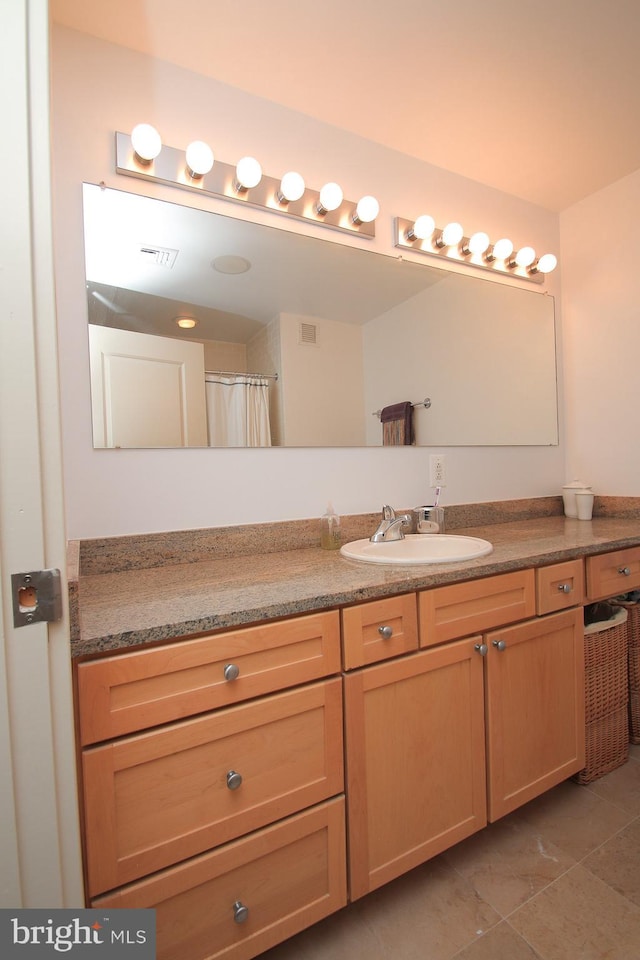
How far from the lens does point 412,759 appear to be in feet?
3.41

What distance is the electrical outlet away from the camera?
177 cm

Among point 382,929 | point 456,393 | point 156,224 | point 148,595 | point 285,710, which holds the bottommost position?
point 382,929

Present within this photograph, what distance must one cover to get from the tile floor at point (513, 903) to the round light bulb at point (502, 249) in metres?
2.12

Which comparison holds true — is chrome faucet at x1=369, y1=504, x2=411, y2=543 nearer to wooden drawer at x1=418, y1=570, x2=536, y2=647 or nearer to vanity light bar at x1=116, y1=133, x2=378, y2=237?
wooden drawer at x1=418, y1=570, x2=536, y2=647

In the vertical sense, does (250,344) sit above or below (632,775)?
above

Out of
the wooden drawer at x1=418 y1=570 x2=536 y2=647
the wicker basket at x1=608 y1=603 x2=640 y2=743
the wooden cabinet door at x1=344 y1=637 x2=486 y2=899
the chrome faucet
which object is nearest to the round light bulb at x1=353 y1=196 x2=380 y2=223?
the chrome faucet

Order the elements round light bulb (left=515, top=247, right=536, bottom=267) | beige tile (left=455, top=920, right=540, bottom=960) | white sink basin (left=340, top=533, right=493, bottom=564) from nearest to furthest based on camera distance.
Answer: beige tile (left=455, top=920, right=540, bottom=960), white sink basin (left=340, top=533, right=493, bottom=564), round light bulb (left=515, top=247, right=536, bottom=267)

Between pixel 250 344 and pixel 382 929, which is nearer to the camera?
pixel 382 929

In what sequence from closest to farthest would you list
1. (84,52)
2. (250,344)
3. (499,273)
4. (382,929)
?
(382,929), (84,52), (250,344), (499,273)

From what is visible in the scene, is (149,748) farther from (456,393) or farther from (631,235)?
(631,235)

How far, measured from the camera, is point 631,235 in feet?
6.23

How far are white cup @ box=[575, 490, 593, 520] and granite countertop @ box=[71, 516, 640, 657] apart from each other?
38 centimetres

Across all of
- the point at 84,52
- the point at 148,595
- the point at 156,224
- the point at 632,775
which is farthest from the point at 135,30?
the point at 632,775

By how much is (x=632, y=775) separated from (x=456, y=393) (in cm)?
153
